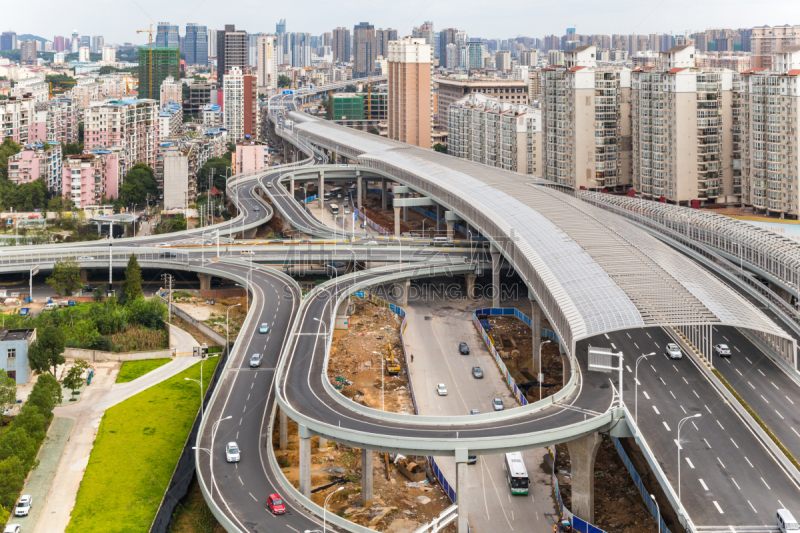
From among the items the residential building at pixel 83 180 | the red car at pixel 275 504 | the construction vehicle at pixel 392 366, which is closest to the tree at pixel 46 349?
the construction vehicle at pixel 392 366

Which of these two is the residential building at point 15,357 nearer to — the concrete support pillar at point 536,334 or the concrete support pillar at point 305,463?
the concrete support pillar at point 305,463

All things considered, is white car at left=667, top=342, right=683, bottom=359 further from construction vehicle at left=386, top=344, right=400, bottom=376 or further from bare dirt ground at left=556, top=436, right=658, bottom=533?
construction vehicle at left=386, top=344, right=400, bottom=376

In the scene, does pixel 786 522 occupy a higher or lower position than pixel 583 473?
higher

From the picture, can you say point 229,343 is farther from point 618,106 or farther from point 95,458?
point 618,106

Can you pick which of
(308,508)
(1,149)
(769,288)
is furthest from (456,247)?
(1,149)

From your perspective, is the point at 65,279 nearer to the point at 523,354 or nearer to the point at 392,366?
the point at 392,366

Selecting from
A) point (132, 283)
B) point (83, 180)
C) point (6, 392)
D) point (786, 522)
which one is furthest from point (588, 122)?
point (786, 522)
